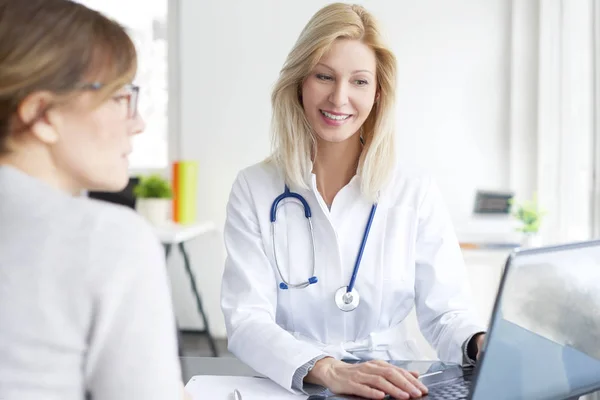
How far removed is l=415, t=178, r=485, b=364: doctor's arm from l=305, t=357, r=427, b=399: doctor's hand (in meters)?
0.34

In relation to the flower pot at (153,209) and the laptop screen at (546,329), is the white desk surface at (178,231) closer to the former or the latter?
the flower pot at (153,209)

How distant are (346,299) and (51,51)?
99cm

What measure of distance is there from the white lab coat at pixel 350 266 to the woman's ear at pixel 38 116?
2.71ft

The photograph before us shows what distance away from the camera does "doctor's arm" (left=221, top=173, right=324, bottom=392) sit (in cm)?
122

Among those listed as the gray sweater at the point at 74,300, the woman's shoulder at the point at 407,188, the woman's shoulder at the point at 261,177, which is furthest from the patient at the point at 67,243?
the woman's shoulder at the point at 407,188

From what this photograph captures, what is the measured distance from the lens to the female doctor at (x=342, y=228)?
4.92ft

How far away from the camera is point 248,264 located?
1.49 metres

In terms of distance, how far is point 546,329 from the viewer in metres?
0.92

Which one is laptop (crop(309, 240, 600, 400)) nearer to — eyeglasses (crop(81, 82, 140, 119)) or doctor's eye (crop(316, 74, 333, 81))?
eyeglasses (crop(81, 82, 140, 119))

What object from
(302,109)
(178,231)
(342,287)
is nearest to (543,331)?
(342,287)

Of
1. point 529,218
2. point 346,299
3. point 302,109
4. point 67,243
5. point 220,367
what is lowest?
point 220,367

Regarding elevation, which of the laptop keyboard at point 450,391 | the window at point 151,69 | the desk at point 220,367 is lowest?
the desk at point 220,367

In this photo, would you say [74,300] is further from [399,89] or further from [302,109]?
[399,89]

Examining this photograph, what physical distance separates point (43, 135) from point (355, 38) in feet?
3.33
